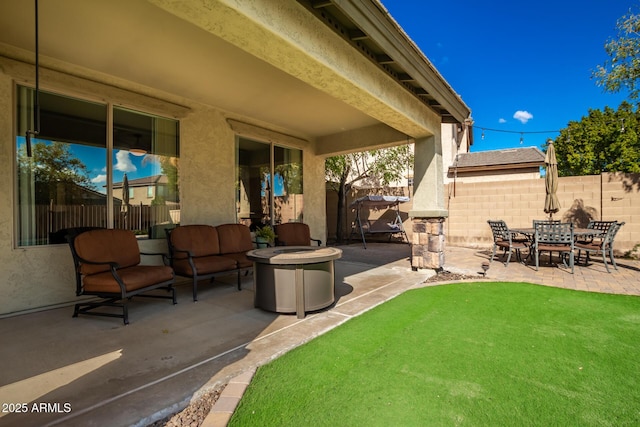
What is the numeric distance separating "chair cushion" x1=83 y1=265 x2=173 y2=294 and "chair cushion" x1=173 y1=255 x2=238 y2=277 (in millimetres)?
506

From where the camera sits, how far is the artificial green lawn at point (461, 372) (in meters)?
1.82

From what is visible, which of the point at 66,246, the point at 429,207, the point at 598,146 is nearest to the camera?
the point at 66,246

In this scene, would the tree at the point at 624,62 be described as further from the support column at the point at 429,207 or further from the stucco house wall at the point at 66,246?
the stucco house wall at the point at 66,246

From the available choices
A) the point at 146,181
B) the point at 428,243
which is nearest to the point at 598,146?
the point at 428,243

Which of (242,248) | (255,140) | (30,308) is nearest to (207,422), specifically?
(30,308)

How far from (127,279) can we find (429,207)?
467 centimetres

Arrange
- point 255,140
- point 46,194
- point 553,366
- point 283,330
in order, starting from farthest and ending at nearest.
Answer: point 255,140, point 46,194, point 283,330, point 553,366

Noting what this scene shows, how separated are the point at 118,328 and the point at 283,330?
1699 mm

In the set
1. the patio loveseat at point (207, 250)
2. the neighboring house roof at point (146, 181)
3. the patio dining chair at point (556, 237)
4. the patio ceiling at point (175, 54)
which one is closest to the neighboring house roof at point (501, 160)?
the patio dining chair at point (556, 237)

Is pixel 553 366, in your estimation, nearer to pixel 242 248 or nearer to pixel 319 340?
pixel 319 340

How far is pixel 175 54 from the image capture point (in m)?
3.85

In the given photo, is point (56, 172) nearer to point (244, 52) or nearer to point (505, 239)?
point (244, 52)

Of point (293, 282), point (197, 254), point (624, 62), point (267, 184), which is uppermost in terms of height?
point (624, 62)

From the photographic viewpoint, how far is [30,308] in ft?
12.6
